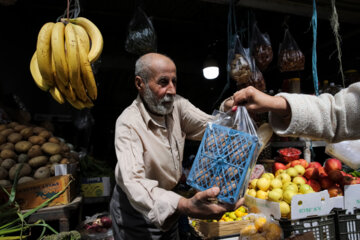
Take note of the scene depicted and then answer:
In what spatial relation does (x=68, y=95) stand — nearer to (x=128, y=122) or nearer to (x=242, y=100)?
(x=128, y=122)

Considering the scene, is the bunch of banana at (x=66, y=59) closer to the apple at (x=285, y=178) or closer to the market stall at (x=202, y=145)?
the market stall at (x=202, y=145)

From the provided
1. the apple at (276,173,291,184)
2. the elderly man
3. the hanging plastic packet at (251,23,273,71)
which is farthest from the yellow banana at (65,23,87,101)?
the hanging plastic packet at (251,23,273,71)

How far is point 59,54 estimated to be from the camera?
5.26 feet

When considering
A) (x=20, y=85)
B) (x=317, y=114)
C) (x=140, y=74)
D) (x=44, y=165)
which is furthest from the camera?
(x=20, y=85)

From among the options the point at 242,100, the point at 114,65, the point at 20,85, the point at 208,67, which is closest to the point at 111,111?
the point at 114,65

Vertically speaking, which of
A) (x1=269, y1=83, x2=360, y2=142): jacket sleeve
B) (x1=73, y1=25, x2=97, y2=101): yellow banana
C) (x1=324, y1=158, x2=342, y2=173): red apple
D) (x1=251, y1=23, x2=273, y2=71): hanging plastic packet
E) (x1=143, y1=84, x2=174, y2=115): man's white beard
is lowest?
(x1=324, y1=158, x2=342, y2=173): red apple

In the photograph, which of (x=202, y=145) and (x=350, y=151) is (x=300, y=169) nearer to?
(x=350, y=151)

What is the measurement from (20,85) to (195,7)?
426 cm

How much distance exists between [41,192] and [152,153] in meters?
1.33

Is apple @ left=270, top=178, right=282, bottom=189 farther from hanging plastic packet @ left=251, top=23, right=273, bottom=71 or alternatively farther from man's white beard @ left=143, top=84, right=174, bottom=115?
hanging plastic packet @ left=251, top=23, right=273, bottom=71

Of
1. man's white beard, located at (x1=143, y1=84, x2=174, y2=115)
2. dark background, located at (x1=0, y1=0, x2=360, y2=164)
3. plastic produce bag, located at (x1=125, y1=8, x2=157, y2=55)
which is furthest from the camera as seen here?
dark background, located at (x1=0, y1=0, x2=360, y2=164)

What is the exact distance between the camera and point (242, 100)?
1309mm

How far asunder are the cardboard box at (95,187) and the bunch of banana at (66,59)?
1.61 metres

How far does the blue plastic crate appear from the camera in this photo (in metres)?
1.08
